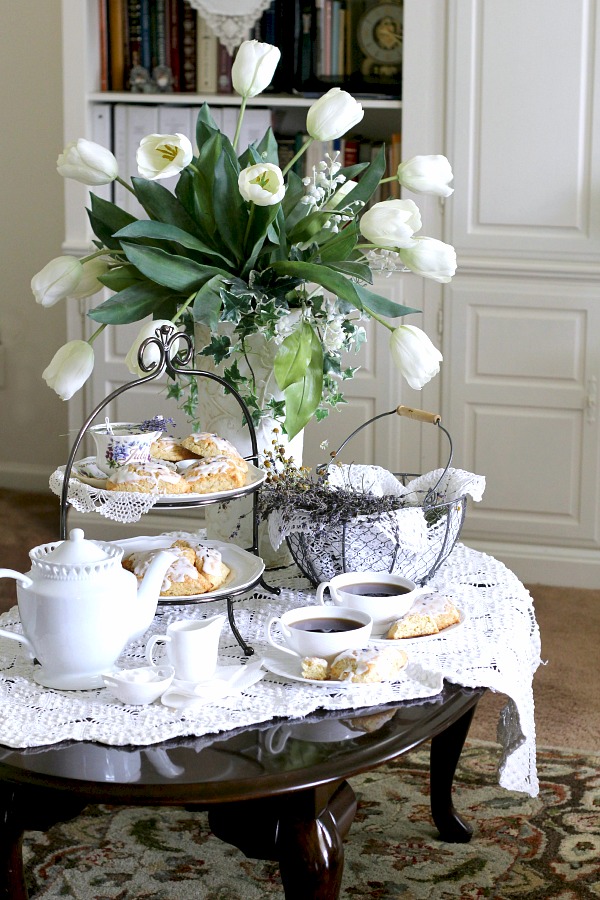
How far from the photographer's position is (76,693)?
115cm

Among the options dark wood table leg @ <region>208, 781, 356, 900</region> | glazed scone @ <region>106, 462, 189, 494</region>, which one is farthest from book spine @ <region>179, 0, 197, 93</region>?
dark wood table leg @ <region>208, 781, 356, 900</region>

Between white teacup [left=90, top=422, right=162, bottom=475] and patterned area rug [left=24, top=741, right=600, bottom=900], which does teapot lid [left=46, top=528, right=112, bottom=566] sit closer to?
white teacup [left=90, top=422, right=162, bottom=475]

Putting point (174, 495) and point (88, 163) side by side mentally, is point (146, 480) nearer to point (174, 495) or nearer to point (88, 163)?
point (174, 495)

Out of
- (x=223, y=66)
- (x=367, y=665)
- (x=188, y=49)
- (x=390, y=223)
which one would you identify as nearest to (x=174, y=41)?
(x=188, y=49)

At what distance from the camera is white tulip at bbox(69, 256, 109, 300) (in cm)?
155

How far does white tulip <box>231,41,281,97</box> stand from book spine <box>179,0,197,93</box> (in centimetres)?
190

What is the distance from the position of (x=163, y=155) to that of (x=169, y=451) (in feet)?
1.34

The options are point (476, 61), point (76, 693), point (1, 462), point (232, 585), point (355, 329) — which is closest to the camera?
point (76, 693)

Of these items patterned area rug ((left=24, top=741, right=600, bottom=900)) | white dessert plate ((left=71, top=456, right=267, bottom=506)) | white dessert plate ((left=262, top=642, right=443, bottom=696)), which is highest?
white dessert plate ((left=71, top=456, right=267, bottom=506))

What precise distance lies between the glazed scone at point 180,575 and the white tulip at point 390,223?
0.50 meters

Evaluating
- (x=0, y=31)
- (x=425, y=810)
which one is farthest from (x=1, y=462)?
(x=425, y=810)

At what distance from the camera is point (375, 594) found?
1.32 meters

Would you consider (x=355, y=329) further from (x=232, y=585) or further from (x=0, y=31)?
(x=0, y=31)

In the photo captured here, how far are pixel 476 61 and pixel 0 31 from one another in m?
1.87
